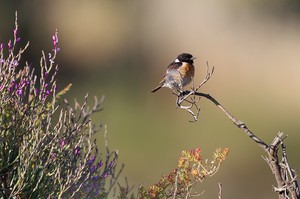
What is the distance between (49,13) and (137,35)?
10.1 ft

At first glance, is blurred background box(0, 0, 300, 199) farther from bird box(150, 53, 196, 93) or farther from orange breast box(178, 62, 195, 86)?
orange breast box(178, 62, 195, 86)

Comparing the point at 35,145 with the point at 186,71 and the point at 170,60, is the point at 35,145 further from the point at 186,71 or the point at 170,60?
the point at 170,60

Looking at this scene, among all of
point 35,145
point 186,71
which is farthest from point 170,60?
point 35,145

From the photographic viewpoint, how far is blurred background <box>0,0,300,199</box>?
674 inches

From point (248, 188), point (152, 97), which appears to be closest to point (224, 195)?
point (248, 188)

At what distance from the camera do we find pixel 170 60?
22156 mm

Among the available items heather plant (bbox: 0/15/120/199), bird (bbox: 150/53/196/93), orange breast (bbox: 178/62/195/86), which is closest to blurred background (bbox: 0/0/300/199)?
bird (bbox: 150/53/196/93)

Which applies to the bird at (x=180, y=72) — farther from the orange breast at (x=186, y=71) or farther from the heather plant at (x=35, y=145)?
the heather plant at (x=35, y=145)

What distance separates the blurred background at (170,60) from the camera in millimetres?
17109

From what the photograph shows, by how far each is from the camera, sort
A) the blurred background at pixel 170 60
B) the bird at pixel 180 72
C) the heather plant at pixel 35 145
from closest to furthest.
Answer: the heather plant at pixel 35 145 → the bird at pixel 180 72 → the blurred background at pixel 170 60

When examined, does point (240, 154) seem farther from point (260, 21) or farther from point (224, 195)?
point (260, 21)

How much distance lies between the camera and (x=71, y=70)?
22.9 m

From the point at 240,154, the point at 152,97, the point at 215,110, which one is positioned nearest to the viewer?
the point at 240,154

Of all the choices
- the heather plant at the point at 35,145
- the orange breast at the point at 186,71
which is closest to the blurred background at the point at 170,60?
the orange breast at the point at 186,71
